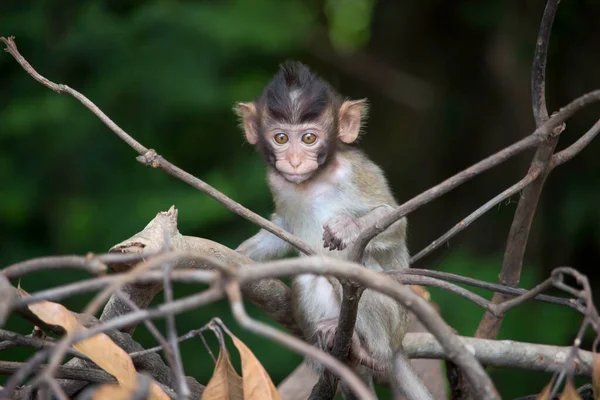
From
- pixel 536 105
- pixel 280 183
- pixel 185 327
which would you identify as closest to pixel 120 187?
pixel 185 327

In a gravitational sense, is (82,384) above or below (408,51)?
below

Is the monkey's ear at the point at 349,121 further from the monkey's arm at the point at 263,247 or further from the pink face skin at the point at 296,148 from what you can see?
the monkey's arm at the point at 263,247

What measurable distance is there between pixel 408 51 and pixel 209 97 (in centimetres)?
337

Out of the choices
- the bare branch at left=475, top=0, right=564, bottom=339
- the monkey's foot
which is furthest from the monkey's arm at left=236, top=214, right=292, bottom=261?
the bare branch at left=475, top=0, right=564, bottom=339

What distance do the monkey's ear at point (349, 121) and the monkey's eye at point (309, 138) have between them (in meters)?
0.23

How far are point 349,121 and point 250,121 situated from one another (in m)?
0.55

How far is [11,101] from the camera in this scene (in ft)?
21.7

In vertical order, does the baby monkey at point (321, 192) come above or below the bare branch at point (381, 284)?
above

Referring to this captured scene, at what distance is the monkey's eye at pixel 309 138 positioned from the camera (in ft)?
13.9

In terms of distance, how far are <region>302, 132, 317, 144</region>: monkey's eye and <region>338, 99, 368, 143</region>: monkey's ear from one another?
229 millimetres

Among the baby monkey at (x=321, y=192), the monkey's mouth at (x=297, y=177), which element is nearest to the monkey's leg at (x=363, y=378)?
the baby monkey at (x=321, y=192)

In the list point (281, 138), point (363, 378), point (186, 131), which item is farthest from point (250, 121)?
point (186, 131)

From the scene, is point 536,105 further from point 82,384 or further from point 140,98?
point 140,98

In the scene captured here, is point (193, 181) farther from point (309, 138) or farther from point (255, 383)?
point (309, 138)
